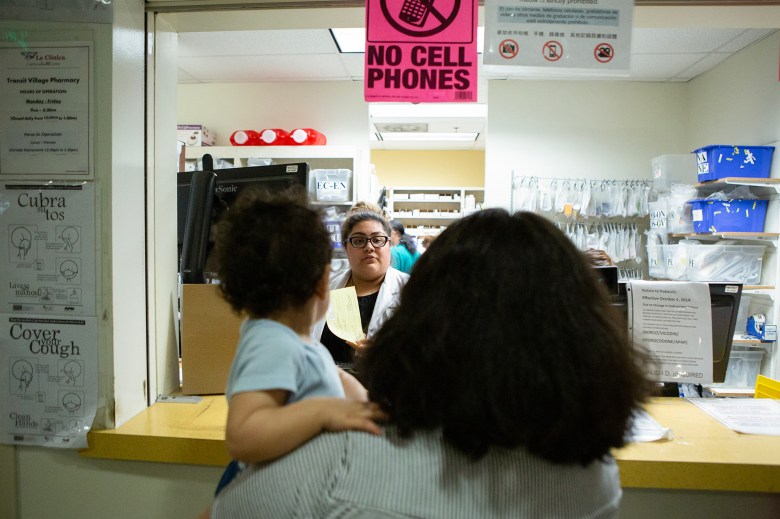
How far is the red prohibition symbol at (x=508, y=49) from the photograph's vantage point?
149cm

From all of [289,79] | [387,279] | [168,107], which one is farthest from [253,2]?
[289,79]

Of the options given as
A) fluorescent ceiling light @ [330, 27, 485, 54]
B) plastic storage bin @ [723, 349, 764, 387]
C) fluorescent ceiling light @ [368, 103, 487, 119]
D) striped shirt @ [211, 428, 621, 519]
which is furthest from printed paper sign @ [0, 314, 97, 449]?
fluorescent ceiling light @ [368, 103, 487, 119]

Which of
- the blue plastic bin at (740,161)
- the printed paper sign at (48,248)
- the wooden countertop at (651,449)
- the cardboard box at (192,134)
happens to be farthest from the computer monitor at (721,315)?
the cardboard box at (192,134)

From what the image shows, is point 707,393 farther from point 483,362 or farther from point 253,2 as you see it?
point 253,2

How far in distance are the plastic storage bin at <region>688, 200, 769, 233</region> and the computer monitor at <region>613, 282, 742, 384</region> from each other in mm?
2220

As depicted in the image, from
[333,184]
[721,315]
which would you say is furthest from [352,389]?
[333,184]

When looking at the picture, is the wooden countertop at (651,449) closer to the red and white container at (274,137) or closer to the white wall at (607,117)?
the white wall at (607,117)

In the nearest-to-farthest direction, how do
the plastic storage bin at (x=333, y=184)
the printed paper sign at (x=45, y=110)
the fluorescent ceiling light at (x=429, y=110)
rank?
1. the printed paper sign at (x=45, y=110)
2. the plastic storage bin at (x=333, y=184)
3. the fluorescent ceiling light at (x=429, y=110)

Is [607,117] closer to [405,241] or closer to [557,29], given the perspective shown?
[405,241]

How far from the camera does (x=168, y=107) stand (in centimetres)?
159

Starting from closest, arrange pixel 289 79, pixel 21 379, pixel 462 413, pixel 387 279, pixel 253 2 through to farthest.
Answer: pixel 462 413, pixel 21 379, pixel 253 2, pixel 387 279, pixel 289 79

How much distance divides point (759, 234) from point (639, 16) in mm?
2769

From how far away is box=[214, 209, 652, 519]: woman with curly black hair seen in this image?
1.98 feet

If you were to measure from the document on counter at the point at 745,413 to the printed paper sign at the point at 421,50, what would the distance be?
1221 millimetres
